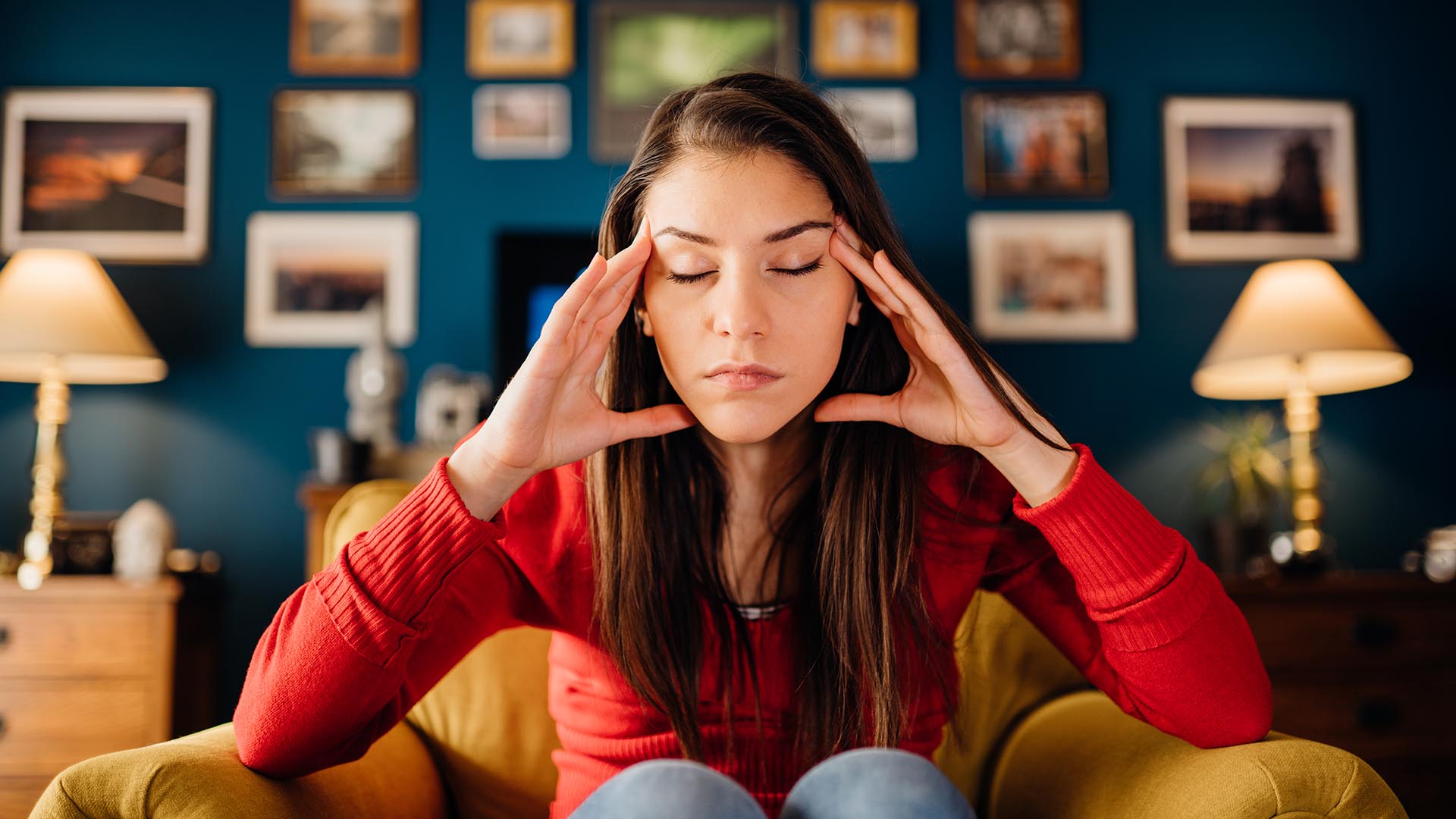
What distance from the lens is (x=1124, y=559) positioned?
3.38 ft

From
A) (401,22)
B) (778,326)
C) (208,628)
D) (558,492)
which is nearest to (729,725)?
(558,492)

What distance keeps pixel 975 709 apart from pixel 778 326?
73 centimetres

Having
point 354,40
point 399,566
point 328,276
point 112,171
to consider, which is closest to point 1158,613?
point 399,566

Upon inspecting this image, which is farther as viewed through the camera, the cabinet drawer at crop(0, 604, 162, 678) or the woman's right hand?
the cabinet drawer at crop(0, 604, 162, 678)

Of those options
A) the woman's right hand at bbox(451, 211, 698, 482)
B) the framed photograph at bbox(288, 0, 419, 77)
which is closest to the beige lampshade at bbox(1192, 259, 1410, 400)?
the woman's right hand at bbox(451, 211, 698, 482)

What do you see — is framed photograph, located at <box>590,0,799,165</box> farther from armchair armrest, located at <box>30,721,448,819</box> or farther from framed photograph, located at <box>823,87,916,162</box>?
armchair armrest, located at <box>30,721,448,819</box>

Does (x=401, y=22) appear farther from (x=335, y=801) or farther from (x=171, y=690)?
(x=335, y=801)

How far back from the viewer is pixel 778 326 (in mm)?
1049

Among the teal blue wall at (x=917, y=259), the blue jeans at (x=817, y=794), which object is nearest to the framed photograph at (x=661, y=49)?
the teal blue wall at (x=917, y=259)

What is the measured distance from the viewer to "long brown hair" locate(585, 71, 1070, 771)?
A: 3.67ft

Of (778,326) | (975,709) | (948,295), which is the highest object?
(948,295)

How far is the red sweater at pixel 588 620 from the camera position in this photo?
0.99m

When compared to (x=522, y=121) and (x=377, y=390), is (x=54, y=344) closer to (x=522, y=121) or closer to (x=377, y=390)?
(x=377, y=390)

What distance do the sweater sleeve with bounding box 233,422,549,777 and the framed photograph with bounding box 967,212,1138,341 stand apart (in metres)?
2.53
